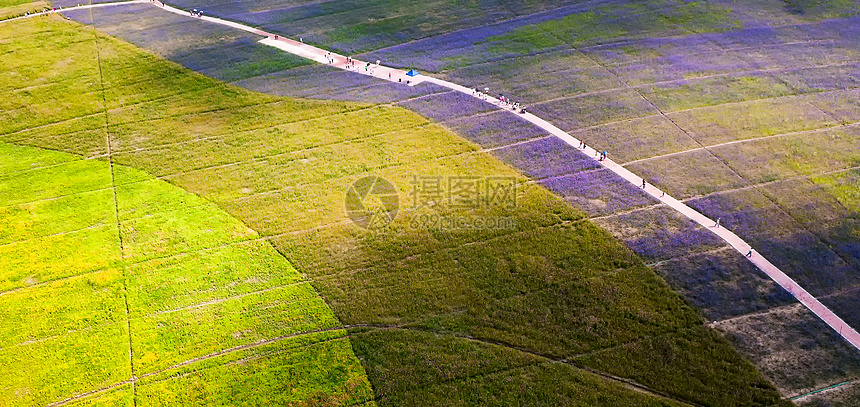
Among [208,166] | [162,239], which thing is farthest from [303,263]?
[208,166]

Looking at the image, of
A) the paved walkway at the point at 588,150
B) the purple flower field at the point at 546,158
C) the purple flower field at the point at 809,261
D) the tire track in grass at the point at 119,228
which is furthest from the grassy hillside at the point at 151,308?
the purple flower field at the point at 809,261

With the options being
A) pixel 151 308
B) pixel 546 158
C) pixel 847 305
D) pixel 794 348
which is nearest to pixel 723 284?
pixel 794 348

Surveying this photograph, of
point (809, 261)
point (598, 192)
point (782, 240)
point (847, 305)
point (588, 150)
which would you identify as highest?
point (588, 150)

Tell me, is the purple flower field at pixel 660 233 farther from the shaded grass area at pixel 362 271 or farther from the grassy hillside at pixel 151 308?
the grassy hillside at pixel 151 308

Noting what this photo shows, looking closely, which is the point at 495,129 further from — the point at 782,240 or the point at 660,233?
the point at 782,240

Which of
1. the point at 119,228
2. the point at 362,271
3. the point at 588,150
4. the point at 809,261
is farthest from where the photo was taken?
the point at 588,150

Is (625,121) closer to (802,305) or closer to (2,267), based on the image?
(802,305)
